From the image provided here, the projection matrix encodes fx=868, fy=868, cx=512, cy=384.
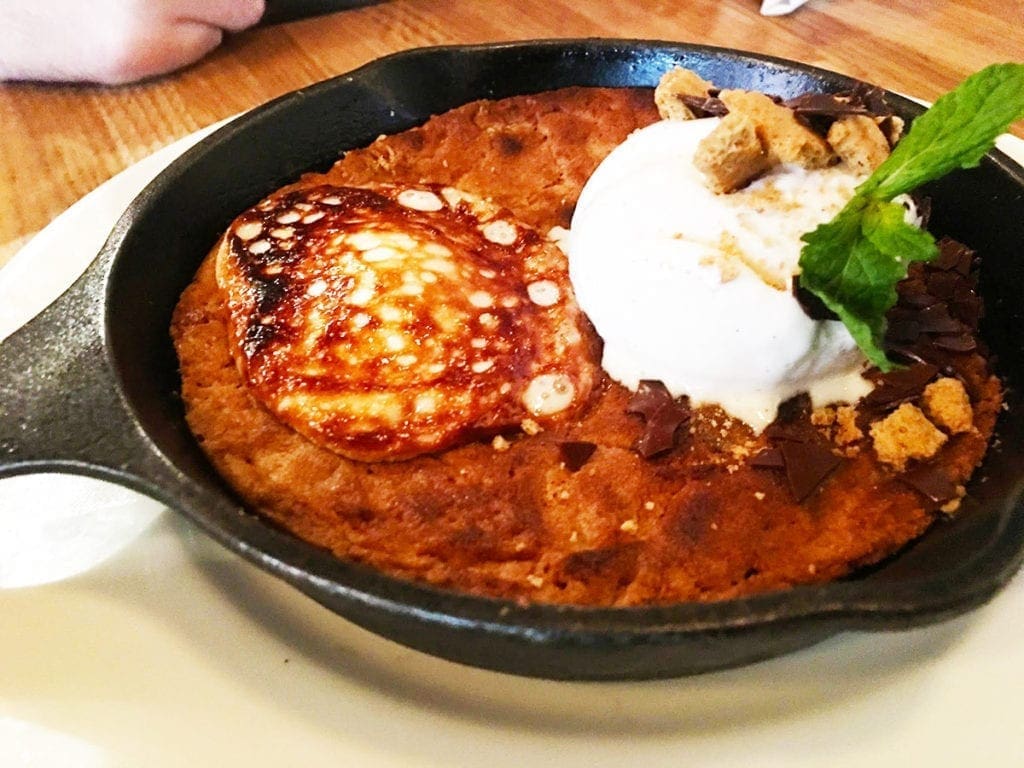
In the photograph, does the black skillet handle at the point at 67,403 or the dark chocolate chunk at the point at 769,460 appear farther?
the dark chocolate chunk at the point at 769,460

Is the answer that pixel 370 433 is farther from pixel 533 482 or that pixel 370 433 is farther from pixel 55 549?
pixel 55 549

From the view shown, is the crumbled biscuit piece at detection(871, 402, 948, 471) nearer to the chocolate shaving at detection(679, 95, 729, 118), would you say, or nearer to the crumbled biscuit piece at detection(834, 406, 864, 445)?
the crumbled biscuit piece at detection(834, 406, 864, 445)

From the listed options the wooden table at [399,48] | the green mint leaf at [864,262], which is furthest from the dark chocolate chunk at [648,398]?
the wooden table at [399,48]

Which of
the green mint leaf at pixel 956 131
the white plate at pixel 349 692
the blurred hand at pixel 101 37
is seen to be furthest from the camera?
the blurred hand at pixel 101 37

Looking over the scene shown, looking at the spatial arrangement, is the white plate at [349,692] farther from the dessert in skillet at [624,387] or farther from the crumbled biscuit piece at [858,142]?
the crumbled biscuit piece at [858,142]

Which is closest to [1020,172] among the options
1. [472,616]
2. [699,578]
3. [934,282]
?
[934,282]

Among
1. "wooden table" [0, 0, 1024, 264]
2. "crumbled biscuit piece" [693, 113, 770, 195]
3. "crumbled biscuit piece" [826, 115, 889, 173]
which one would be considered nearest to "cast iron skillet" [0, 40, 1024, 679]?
"crumbled biscuit piece" [826, 115, 889, 173]

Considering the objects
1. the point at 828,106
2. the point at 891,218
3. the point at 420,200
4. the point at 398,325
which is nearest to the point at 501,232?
the point at 420,200

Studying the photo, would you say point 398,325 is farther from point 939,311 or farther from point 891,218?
point 939,311
